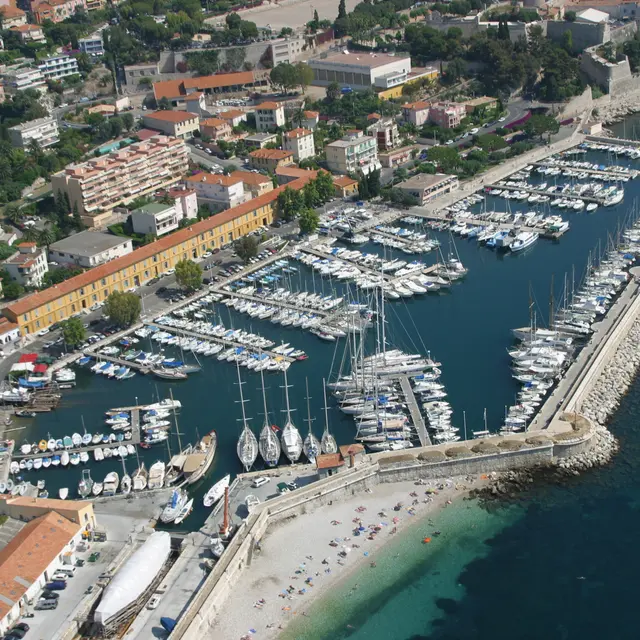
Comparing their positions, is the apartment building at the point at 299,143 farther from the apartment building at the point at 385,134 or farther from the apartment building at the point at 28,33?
the apartment building at the point at 28,33

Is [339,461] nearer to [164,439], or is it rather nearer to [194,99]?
[164,439]

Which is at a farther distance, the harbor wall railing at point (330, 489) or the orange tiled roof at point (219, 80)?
the orange tiled roof at point (219, 80)

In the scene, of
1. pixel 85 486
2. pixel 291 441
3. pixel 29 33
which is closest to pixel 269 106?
pixel 29 33

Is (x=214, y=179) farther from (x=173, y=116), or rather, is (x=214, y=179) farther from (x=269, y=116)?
(x=269, y=116)

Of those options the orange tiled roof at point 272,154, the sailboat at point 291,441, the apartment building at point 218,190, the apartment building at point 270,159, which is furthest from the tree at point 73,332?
the orange tiled roof at point 272,154

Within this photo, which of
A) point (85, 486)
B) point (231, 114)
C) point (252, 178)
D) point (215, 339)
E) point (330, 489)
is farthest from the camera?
point (231, 114)

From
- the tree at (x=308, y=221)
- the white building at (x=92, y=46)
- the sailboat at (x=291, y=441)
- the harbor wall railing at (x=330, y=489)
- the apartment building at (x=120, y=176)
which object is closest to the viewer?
the harbor wall railing at (x=330, y=489)

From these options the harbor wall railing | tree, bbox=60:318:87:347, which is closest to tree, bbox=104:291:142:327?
tree, bbox=60:318:87:347
